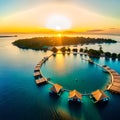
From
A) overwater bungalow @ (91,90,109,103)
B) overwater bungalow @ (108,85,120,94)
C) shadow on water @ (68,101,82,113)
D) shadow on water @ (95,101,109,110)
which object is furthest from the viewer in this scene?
overwater bungalow @ (108,85,120,94)

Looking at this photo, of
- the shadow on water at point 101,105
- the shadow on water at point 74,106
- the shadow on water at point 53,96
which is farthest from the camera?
the shadow on water at point 53,96

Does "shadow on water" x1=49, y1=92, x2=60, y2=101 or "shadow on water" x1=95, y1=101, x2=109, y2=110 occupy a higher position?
"shadow on water" x1=49, y1=92, x2=60, y2=101

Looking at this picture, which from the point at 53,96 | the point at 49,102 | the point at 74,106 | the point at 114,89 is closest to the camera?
the point at 74,106

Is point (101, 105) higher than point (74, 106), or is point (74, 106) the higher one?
point (74, 106)

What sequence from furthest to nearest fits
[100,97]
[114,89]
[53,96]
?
[114,89] < [53,96] < [100,97]

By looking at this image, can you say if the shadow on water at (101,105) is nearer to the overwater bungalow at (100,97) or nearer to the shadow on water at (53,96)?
the overwater bungalow at (100,97)

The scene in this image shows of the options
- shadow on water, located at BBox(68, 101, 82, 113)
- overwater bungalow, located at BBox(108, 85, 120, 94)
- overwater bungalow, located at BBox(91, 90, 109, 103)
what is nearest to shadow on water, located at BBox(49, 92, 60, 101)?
shadow on water, located at BBox(68, 101, 82, 113)

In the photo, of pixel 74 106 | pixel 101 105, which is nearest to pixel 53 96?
pixel 74 106

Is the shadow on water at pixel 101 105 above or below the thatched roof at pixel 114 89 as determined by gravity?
below

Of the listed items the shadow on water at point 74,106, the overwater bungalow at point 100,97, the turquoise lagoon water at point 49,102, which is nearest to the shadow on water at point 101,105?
the turquoise lagoon water at point 49,102

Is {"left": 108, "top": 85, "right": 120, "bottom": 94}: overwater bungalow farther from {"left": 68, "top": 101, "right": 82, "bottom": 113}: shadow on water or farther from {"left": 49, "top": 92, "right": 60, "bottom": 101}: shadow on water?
{"left": 49, "top": 92, "right": 60, "bottom": 101}: shadow on water

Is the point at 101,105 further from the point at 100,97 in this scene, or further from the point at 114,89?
the point at 114,89
